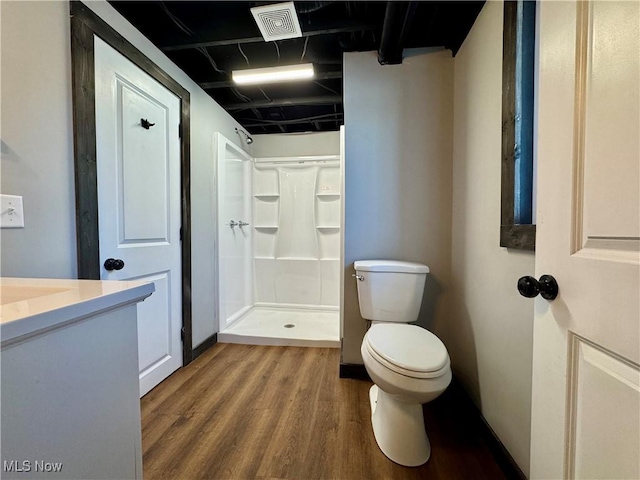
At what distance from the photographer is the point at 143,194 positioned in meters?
1.58

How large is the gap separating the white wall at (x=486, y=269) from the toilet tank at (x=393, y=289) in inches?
10.4

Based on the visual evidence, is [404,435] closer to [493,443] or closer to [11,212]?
[493,443]

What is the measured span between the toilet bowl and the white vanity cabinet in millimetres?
877

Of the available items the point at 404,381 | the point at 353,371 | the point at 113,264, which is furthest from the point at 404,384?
the point at 113,264

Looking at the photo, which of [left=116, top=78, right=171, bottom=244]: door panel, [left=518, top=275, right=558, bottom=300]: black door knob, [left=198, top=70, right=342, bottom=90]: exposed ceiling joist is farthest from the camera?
[left=198, top=70, right=342, bottom=90]: exposed ceiling joist

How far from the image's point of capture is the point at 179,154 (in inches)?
74.1

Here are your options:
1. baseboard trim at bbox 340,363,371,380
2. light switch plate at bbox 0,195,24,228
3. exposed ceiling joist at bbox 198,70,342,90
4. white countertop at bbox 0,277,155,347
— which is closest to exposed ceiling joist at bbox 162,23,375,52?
exposed ceiling joist at bbox 198,70,342,90

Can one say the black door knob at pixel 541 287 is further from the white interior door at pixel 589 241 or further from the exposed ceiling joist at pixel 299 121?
the exposed ceiling joist at pixel 299 121

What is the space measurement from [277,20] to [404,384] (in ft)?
6.23

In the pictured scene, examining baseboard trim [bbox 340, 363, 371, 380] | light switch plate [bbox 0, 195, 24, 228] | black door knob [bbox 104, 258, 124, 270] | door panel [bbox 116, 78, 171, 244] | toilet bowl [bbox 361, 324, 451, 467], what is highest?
door panel [bbox 116, 78, 171, 244]

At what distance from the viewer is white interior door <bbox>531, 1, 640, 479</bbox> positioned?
1.45ft

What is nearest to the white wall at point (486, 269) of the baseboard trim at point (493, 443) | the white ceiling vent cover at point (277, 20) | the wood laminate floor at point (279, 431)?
the baseboard trim at point (493, 443)

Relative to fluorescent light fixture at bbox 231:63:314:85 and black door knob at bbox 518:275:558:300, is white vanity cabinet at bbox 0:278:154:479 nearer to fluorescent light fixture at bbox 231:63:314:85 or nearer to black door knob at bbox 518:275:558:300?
black door knob at bbox 518:275:558:300

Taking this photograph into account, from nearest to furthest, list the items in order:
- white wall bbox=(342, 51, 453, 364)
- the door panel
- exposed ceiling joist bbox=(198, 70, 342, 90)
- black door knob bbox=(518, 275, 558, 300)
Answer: black door knob bbox=(518, 275, 558, 300), the door panel, white wall bbox=(342, 51, 453, 364), exposed ceiling joist bbox=(198, 70, 342, 90)
